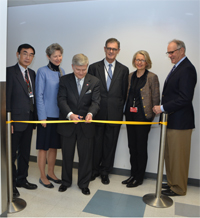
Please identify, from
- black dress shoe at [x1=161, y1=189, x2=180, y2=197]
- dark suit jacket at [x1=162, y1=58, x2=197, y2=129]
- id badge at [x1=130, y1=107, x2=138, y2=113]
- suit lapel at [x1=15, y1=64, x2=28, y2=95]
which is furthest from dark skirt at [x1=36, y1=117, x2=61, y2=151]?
black dress shoe at [x1=161, y1=189, x2=180, y2=197]

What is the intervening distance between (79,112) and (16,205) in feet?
4.46

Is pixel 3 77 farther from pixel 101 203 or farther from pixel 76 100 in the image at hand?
pixel 101 203

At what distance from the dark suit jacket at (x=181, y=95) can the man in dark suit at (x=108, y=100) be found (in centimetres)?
67

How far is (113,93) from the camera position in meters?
3.40

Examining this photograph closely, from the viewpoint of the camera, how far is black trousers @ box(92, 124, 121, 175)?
357 centimetres

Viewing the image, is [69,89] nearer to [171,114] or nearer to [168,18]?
[171,114]

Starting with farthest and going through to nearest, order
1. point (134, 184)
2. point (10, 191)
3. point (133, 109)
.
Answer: point (134, 184), point (133, 109), point (10, 191)

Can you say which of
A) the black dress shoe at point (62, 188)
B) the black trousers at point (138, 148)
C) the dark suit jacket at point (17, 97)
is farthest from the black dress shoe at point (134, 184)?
the dark suit jacket at point (17, 97)

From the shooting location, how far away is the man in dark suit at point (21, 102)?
296 cm

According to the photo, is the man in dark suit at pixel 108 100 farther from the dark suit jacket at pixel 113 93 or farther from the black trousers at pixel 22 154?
the black trousers at pixel 22 154

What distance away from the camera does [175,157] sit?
124 inches

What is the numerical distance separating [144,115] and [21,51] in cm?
189

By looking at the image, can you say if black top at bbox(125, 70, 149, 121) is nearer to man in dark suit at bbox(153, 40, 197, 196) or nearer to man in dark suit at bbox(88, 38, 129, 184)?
man in dark suit at bbox(88, 38, 129, 184)

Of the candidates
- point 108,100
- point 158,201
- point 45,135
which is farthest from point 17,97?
point 158,201
